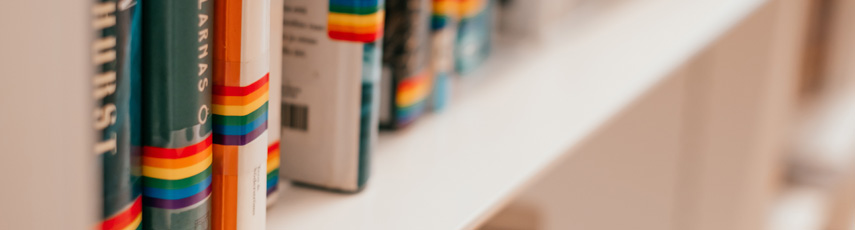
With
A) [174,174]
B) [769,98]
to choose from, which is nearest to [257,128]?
[174,174]

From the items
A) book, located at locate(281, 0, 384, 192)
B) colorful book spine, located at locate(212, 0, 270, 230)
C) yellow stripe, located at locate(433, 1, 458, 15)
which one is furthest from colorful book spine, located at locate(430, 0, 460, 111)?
colorful book spine, located at locate(212, 0, 270, 230)

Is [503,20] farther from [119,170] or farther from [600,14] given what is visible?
[119,170]

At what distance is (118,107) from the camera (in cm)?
31

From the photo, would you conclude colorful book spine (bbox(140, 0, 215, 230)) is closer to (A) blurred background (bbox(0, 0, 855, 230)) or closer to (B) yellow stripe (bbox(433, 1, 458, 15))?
(A) blurred background (bbox(0, 0, 855, 230))

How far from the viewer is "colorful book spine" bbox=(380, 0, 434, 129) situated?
54cm

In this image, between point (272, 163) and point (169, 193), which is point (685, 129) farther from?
point (169, 193)

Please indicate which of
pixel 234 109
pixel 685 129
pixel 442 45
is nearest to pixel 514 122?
pixel 442 45

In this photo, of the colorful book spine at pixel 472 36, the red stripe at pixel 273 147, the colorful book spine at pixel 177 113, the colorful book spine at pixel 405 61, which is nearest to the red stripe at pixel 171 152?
the colorful book spine at pixel 177 113

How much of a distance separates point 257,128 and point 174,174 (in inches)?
1.6

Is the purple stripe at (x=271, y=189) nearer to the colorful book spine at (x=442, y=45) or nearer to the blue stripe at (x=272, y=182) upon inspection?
the blue stripe at (x=272, y=182)

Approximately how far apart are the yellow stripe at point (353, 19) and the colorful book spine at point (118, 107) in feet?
0.43

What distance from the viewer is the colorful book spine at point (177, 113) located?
0.33 meters

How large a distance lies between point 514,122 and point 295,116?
0.58 feet

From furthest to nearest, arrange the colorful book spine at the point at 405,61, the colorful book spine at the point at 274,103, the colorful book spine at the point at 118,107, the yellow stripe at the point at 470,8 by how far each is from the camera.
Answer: the yellow stripe at the point at 470,8
the colorful book spine at the point at 405,61
the colorful book spine at the point at 274,103
the colorful book spine at the point at 118,107
